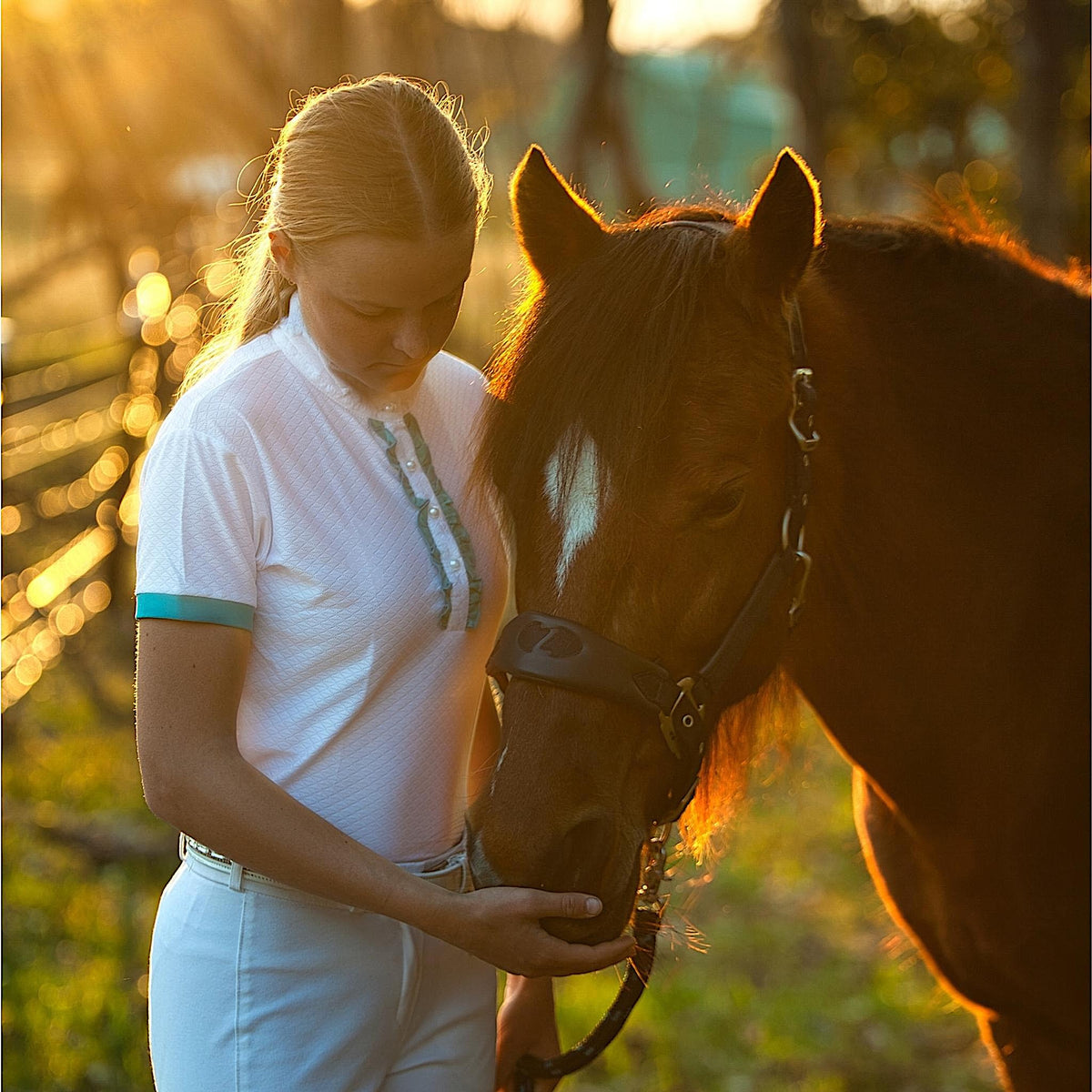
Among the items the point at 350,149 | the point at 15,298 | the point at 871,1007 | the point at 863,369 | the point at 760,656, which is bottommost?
the point at 871,1007

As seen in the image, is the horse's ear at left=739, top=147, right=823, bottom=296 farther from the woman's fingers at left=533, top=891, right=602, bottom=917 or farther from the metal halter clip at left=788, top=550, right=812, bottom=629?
the woman's fingers at left=533, top=891, right=602, bottom=917

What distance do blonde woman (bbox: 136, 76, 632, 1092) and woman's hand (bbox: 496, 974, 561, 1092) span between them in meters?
0.13

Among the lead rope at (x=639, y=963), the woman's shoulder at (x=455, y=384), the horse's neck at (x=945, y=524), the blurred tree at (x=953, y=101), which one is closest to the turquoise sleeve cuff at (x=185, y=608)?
the woman's shoulder at (x=455, y=384)

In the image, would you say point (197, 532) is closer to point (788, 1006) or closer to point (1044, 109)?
point (788, 1006)

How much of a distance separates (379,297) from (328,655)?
1.43 feet

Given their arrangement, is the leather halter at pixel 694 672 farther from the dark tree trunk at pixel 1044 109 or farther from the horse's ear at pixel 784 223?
the dark tree trunk at pixel 1044 109

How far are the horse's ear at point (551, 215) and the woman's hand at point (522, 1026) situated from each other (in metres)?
1.04

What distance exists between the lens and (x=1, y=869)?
13.4 feet

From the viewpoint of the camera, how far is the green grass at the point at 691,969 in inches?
121

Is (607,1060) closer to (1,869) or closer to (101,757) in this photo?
(1,869)

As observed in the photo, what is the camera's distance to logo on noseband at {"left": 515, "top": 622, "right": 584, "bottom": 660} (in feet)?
4.24

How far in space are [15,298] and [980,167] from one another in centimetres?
740

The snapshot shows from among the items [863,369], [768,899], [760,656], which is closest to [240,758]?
[760,656]

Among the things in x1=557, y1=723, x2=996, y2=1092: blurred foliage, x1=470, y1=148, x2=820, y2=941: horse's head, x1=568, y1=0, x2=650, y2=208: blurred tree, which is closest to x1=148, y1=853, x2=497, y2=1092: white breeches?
x1=470, y1=148, x2=820, y2=941: horse's head
